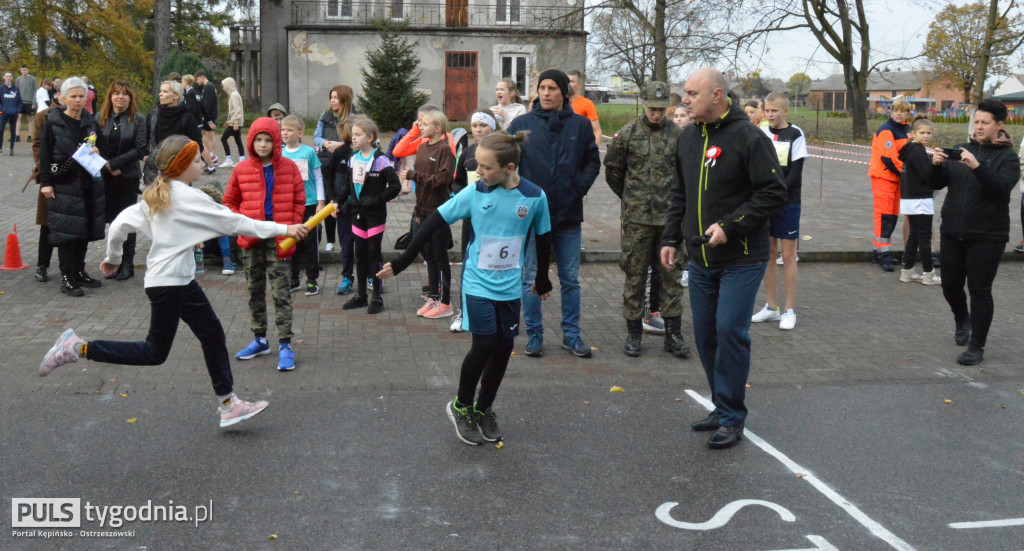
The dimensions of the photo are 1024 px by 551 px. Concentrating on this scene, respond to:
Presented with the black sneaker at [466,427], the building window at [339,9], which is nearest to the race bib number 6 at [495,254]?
the black sneaker at [466,427]

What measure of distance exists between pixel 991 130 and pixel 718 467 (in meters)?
→ 3.83

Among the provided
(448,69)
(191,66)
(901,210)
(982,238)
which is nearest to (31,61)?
(191,66)

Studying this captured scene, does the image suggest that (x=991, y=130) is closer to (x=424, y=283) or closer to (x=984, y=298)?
(x=984, y=298)

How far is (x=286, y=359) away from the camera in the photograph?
6859mm

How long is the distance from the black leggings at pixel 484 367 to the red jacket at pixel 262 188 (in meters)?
2.27

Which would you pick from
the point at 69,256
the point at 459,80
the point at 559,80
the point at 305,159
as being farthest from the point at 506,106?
the point at 459,80

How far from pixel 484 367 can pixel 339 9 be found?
38008 millimetres

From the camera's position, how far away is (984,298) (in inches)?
→ 293

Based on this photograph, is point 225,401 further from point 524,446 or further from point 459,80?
point 459,80

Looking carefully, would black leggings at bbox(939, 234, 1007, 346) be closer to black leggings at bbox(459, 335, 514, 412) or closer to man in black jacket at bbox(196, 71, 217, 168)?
black leggings at bbox(459, 335, 514, 412)

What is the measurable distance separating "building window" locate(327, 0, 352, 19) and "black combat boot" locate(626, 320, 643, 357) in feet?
118

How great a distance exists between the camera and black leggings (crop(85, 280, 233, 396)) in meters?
5.32

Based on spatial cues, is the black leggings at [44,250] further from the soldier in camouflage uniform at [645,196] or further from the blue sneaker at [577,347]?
the soldier in camouflage uniform at [645,196]

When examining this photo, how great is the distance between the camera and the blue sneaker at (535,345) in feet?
24.5
